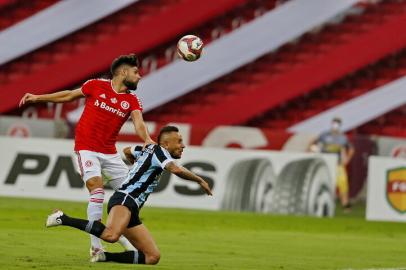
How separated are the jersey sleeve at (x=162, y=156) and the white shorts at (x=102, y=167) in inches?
42.8

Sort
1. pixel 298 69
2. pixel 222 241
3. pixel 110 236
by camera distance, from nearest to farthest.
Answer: pixel 110 236, pixel 222 241, pixel 298 69

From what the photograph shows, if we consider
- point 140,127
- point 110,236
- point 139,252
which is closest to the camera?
point 110,236

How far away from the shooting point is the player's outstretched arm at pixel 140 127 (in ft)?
38.4

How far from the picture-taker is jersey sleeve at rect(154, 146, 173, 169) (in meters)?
11.4

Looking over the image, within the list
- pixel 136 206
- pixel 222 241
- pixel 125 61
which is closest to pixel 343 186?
pixel 222 241

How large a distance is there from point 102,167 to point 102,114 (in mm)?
568

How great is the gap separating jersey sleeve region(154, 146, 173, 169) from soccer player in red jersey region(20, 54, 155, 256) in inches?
28.3

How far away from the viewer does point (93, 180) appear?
12.3m

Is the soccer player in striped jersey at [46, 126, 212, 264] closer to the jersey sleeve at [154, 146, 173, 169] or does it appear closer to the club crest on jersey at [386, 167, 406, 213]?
the jersey sleeve at [154, 146, 173, 169]

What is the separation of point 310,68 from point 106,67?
5533mm

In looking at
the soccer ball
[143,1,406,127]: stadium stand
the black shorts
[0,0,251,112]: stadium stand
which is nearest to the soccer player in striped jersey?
the black shorts

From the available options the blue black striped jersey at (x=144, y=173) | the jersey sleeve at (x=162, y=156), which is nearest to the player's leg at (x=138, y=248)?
the blue black striped jersey at (x=144, y=173)

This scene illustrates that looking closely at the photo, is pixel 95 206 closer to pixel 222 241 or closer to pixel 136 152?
pixel 136 152

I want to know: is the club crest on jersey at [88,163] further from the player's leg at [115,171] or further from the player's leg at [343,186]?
the player's leg at [343,186]
